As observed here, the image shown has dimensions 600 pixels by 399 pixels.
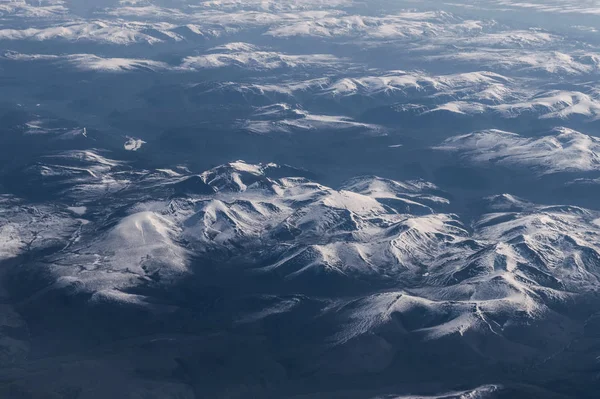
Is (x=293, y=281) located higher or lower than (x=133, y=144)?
higher

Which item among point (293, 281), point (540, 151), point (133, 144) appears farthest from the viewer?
point (133, 144)

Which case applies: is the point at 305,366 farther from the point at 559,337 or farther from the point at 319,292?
the point at 559,337

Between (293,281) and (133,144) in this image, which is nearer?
(293,281)

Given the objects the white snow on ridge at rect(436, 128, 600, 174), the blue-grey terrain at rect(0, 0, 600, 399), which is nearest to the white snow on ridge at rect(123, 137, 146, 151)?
the blue-grey terrain at rect(0, 0, 600, 399)

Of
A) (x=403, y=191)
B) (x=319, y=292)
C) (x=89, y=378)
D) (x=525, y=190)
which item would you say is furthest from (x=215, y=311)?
(x=525, y=190)

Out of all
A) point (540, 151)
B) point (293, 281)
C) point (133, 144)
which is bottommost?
point (133, 144)

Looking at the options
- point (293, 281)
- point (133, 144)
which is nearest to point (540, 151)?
point (133, 144)

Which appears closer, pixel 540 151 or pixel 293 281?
pixel 293 281

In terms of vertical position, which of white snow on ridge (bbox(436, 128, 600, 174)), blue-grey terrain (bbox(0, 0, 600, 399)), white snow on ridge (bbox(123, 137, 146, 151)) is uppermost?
blue-grey terrain (bbox(0, 0, 600, 399))

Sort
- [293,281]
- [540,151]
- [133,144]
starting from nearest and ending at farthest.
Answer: [293,281], [540,151], [133,144]

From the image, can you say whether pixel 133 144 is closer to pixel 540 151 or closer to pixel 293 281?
pixel 293 281

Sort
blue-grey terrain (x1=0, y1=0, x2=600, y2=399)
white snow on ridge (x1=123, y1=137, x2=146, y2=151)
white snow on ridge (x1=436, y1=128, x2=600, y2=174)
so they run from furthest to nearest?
white snow on ridge (x1=123, y1=137, x2=146, y2=151) → white snow on ridge (x1=436, y1=128, x2=600, y2=174) → blue-grey terrain (x1=0, y1=0, x2=600, y2=399)

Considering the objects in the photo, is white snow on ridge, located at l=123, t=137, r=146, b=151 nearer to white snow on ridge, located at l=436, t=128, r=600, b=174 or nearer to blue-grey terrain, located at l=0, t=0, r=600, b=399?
blue-grey terrain, located at l=0, t=0, r=600, b=399
